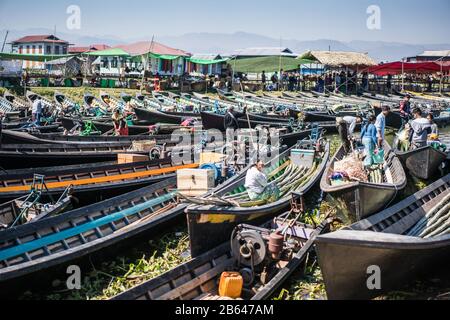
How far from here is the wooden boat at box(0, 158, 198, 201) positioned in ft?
37.1

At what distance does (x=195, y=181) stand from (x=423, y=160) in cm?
684

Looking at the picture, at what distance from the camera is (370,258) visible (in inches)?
271

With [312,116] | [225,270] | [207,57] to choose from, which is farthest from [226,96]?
[225,270]

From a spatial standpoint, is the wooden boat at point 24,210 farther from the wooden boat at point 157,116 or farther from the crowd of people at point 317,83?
the crowd of people at point 317,83

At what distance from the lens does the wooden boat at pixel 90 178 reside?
11.3m

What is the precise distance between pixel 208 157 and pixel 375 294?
7181 mm

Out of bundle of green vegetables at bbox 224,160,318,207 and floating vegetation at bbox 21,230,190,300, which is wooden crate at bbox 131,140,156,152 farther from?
floating vegetation at bbox 21,230,190,300

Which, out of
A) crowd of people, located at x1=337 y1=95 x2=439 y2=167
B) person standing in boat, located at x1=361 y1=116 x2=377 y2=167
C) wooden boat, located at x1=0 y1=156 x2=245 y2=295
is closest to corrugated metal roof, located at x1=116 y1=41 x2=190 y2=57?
crowd of people, located at x1=337 y1=95 x2=439 y2=167

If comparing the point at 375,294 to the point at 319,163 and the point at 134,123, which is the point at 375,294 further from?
the point at 134,123

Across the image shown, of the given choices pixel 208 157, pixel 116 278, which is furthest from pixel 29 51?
pixel 116 278

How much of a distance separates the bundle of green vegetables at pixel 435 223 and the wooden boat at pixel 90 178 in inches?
265

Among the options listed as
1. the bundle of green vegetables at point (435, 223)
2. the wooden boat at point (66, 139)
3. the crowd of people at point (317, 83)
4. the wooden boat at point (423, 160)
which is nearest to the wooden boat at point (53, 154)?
the wooden boat at point (66, 139)

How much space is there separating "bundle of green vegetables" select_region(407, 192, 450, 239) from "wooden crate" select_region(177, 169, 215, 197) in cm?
436
